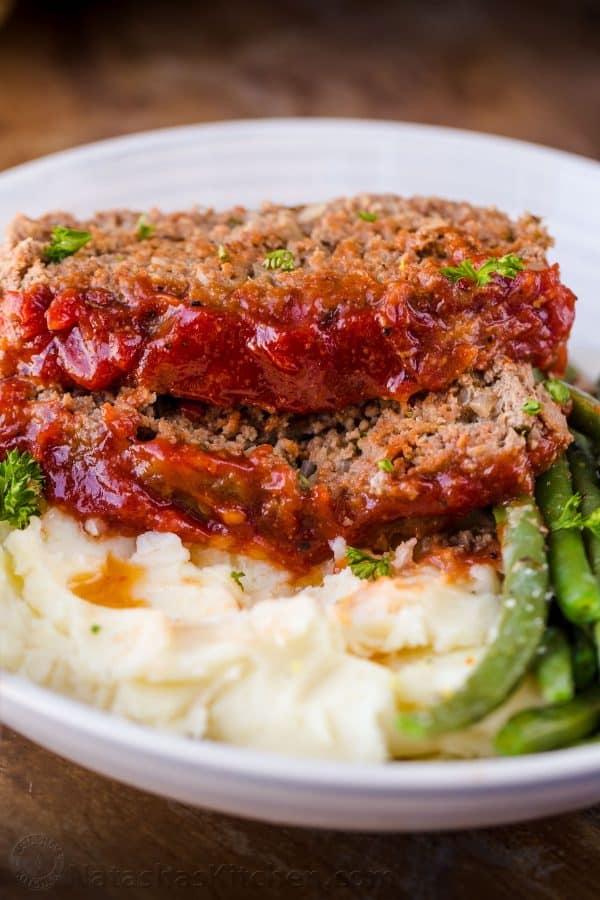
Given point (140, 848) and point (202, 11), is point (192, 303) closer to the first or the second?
point (140, 848)

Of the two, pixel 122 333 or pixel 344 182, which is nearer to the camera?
pixel 122 333

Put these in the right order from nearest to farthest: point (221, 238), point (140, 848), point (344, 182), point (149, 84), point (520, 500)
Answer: point (140, 848), point (520, 500), point (221, 238), point (344, 182), point (149, 84)

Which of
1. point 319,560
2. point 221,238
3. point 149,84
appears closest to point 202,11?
Answer: point 149,84

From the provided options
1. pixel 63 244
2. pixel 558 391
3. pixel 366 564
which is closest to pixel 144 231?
pixel 63 244

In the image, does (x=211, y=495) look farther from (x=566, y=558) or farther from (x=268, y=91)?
(x=268, y=91)

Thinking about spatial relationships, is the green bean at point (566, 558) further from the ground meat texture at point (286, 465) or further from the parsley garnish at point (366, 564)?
the parsley garnish at point (366, 564)

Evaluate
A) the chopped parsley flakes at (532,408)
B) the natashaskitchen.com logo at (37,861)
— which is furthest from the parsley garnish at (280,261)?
the natashaskitchen.com logo at (37,861)

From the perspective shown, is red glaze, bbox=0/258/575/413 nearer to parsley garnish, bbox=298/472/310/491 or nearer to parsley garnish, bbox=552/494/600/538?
parsley garnish, bbox=298/472/310/491
